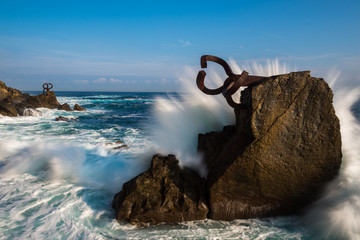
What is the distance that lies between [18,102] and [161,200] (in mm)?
19302

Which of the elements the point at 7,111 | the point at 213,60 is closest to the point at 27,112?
the point at 7,111

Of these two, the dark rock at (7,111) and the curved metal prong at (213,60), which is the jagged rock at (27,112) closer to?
the dark rock at (7,111)

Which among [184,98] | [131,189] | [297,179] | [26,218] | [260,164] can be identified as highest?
[184,98]

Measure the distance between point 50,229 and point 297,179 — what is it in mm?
2832

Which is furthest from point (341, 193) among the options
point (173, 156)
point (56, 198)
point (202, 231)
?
point (56, 198)

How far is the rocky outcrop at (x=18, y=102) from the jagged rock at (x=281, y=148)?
16.2m

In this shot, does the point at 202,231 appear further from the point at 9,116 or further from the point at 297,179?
the point at 9,116

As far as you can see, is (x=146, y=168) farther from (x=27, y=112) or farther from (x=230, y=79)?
(x=27, y=112)

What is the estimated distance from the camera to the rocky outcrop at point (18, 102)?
14695mm

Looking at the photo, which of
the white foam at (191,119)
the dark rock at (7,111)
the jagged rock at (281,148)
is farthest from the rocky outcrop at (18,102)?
the jagged rock at (281,148)

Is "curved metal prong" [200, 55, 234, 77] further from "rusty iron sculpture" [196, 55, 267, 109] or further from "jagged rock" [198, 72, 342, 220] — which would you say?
"jagged rock" [198, 72, 342, 220]

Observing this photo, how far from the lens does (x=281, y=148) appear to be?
8.06ft

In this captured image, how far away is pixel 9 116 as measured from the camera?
563 inches

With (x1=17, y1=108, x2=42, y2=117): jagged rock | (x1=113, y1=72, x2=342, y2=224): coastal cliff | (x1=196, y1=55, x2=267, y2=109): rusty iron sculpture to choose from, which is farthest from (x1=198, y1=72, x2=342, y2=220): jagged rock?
(x1=17, y1=108, x2=42, y2=117): jagged rock
